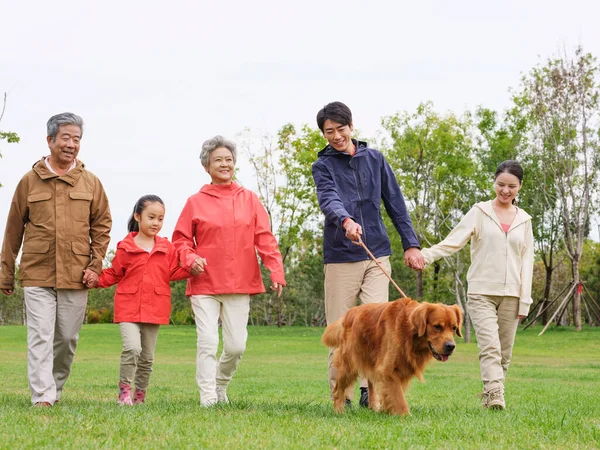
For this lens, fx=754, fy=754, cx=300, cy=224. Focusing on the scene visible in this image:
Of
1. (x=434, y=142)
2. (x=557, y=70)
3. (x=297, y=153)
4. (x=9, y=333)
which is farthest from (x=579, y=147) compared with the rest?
(x=9, y=333)

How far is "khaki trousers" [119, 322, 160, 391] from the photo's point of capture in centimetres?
777

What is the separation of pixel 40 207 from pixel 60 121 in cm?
87

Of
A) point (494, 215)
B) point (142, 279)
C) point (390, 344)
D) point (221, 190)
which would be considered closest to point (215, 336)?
point (142, 279)

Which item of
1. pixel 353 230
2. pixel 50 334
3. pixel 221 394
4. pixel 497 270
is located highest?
pixel 353 230

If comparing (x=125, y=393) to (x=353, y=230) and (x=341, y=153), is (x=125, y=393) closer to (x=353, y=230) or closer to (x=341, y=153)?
(x=353, y=230)

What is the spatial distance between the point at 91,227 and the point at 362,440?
3.99 metres

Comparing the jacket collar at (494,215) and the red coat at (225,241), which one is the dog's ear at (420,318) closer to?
the red coat at (225,241)

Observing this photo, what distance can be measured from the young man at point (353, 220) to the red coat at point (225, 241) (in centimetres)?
62

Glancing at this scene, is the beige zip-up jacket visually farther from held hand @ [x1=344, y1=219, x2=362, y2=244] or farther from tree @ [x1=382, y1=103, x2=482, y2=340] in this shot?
tree @ [x1=382, y1=103, x2=482, y2=340]

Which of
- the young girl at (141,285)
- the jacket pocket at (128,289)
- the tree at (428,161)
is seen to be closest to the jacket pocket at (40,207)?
the young girl at (141,285)

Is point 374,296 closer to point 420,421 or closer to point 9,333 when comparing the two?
point 420,421

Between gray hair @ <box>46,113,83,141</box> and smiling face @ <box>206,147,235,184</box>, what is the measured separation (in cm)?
136

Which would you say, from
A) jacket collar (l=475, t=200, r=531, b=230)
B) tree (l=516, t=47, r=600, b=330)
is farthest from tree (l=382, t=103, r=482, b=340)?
jacket collar (l=475, t=200, r=531, b=230)

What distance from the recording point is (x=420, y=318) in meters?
A: 6.08
